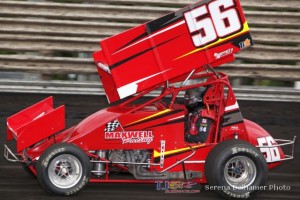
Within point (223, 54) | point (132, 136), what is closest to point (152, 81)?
point (132, 136)

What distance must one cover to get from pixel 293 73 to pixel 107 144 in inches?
314

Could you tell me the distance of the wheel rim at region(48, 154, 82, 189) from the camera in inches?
339

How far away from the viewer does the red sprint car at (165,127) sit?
8672 millimetres

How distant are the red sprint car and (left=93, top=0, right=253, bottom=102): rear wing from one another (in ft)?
0.04

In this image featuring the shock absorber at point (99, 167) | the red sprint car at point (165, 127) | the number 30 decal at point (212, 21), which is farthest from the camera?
the shock absorber at point (99, 167)

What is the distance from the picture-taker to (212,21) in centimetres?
880

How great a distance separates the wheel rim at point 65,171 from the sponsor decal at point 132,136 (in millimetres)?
525

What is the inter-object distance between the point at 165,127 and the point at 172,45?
1034 millimetres

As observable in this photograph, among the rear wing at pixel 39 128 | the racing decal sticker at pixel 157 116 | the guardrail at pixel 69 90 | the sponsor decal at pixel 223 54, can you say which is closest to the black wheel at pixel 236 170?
the racing decal sticker at pixel 157 116

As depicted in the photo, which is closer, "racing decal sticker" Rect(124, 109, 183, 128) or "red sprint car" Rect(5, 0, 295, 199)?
"red sprint car" Rect(5, 0, 295, 199)

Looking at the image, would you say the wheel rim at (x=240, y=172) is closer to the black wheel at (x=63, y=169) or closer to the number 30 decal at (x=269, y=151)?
the number 30 decal at (x=269, y=151)

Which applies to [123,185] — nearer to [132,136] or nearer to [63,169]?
[132,136]

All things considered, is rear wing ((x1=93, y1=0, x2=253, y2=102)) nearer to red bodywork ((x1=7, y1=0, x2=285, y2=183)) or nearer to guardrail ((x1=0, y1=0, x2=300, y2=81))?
red bodywork ((x1=7, y1=0, x2=285, y2=183))

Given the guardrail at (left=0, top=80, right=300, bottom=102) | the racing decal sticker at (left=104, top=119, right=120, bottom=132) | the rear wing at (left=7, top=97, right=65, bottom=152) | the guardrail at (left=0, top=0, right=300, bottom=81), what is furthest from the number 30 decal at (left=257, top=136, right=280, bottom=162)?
the guardrail at (left=0, top=0, right=300, bottom=81)
